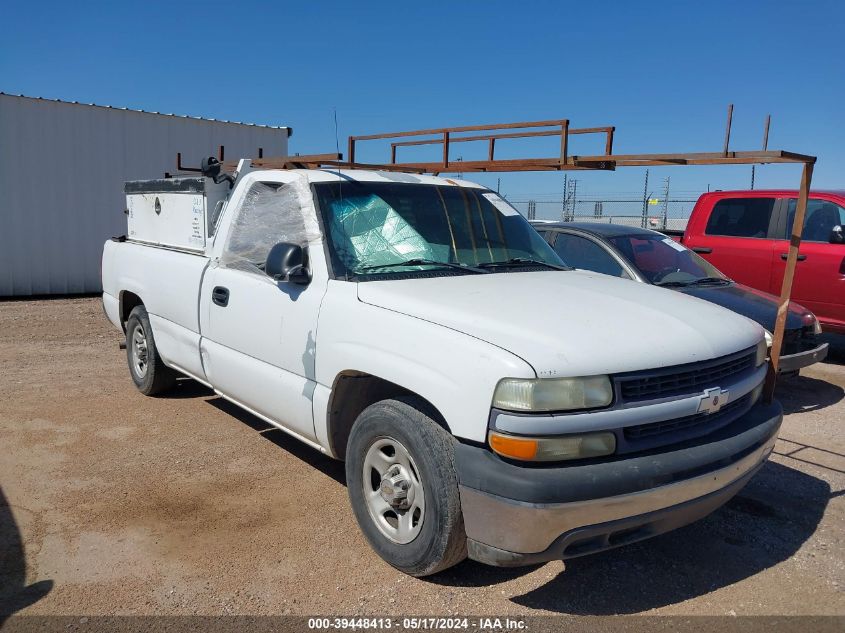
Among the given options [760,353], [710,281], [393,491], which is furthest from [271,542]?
[710,281]

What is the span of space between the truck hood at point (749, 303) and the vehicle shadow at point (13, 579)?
5.22 metres

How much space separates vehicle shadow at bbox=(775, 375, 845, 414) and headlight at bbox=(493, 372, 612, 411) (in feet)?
14.1

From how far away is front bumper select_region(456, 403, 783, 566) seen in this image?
103 inches

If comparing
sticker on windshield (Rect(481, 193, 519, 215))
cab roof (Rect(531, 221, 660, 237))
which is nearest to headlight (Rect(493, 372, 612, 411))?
sticker on windshield (Rect(481, 193, 519, 215))

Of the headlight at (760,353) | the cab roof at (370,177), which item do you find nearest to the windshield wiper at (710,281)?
the cab roof at (370,177)

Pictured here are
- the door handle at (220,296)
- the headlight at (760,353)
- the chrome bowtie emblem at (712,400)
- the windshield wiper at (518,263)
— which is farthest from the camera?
the door handle at (220,296)

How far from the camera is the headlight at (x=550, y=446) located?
2.66 m

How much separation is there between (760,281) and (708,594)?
19.8 ft

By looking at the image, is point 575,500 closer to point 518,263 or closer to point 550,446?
point 550,446

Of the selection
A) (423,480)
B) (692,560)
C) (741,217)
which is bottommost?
(692,560)

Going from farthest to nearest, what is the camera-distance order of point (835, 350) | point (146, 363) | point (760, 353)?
point (835, 350) → point (146, 363) → point (760, 353)

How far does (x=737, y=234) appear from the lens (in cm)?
859

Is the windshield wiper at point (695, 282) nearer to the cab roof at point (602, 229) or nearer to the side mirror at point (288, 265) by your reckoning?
the cab roof at point (602, 229)

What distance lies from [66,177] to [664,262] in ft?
36.1
